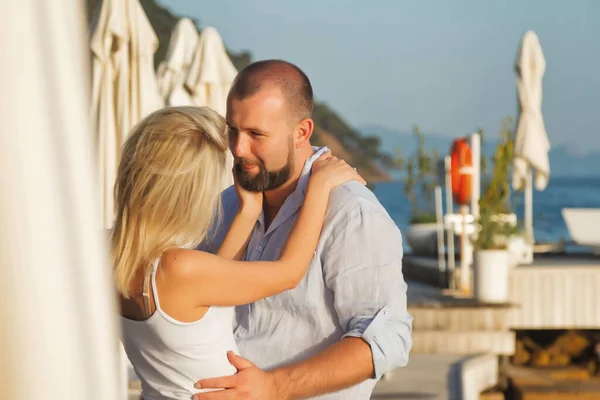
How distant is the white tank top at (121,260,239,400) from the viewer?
193cm

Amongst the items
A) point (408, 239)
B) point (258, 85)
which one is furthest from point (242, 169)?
point (408, 239)

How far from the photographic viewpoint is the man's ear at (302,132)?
222 centimetres

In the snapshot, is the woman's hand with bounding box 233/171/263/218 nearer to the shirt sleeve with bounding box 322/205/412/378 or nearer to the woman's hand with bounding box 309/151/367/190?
the woman's hand with bounding box 309/151/367/190

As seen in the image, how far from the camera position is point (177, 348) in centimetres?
194

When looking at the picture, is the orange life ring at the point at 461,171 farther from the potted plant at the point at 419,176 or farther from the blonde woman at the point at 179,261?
the blonde woman at the point at 179,261

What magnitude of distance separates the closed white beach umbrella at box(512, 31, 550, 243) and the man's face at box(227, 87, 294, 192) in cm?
1100

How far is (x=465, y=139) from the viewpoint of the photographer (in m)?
10.6

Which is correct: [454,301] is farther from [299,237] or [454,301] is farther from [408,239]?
[299,237]

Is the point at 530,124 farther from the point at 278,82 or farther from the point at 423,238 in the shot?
the point at 278,82

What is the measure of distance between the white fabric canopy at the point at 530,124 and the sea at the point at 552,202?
41.9 meters

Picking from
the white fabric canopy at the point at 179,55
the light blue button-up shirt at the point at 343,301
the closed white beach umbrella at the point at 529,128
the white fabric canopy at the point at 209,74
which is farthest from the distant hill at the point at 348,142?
the light blue button-up shirt at the point at 343,301

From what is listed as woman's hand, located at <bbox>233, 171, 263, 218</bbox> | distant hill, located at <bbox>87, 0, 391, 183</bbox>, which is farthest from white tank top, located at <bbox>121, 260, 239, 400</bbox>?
distant hill, located at <bbox>87, 0, 391, 183</bbox>

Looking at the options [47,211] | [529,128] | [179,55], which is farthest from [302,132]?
[529,128]

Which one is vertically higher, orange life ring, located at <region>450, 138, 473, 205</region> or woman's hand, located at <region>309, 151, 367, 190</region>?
woman's hand, located at <region>309, 151, 367, 190</region>
